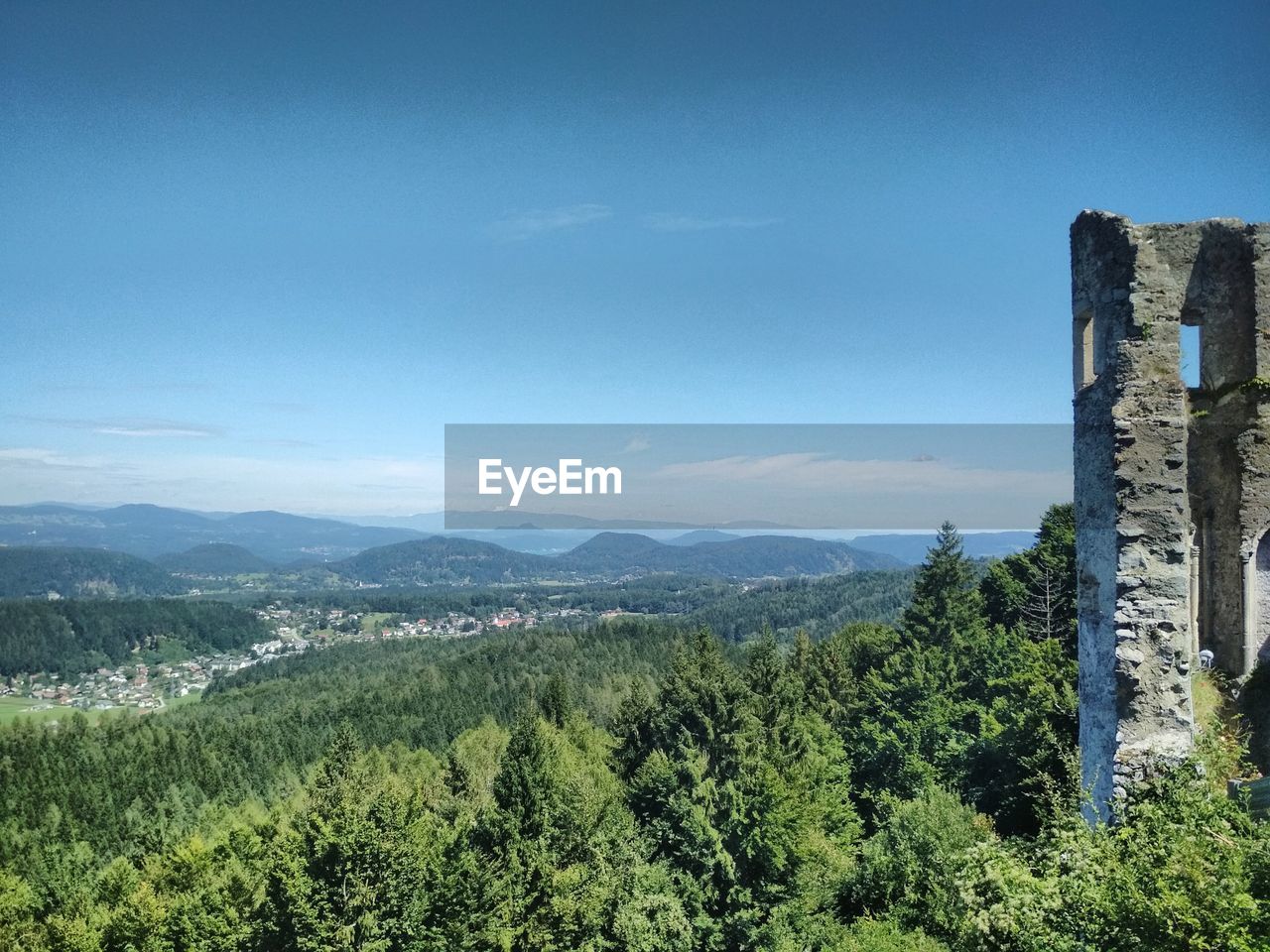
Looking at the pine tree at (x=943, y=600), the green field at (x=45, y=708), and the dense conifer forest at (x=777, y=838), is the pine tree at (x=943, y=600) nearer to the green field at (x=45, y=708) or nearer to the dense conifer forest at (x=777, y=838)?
the dense conifer forest at (x=777, y=838)

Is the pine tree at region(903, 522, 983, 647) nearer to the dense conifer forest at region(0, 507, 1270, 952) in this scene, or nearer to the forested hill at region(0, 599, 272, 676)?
the dense conifer forest at region(0, 507, 1270, 952)

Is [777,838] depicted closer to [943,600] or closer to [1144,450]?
[943,600]

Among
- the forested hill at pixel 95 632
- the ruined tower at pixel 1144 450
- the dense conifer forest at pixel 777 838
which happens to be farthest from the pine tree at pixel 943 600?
the forested hill at pixel 95 632

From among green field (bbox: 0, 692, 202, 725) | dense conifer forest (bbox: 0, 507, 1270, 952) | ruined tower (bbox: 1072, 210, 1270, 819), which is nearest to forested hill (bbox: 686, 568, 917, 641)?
dense conifer forest (bbox: 0, 507, 1270, 952)

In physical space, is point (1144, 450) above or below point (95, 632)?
above

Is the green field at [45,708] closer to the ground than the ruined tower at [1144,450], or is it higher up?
closer to the ground

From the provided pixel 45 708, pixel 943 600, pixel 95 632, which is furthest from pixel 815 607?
pixel 95 632
